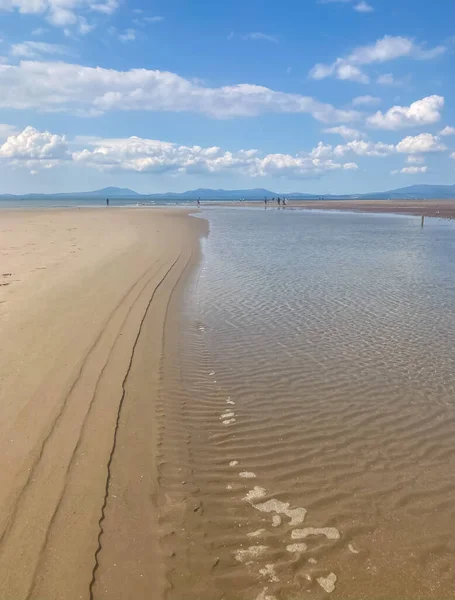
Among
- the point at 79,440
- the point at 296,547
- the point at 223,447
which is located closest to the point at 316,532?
the point at 296,547

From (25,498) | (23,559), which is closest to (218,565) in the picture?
(23,559)

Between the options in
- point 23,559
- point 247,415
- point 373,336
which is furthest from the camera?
point 373,336

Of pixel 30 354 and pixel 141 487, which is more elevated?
pixel 30 354

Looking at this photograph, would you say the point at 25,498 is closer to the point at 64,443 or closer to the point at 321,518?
the point at 64,443

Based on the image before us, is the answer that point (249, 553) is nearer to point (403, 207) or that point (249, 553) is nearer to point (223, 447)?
point (223, 447)

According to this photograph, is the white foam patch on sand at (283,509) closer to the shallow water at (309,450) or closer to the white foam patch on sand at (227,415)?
the shallow water at (309,450)

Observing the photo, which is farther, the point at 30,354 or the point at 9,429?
the point at 30,354

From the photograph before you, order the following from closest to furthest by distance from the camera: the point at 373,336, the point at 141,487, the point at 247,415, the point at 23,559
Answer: the point at 23,559, the point at 141,487, the point at 247,415, the point at 373,336
